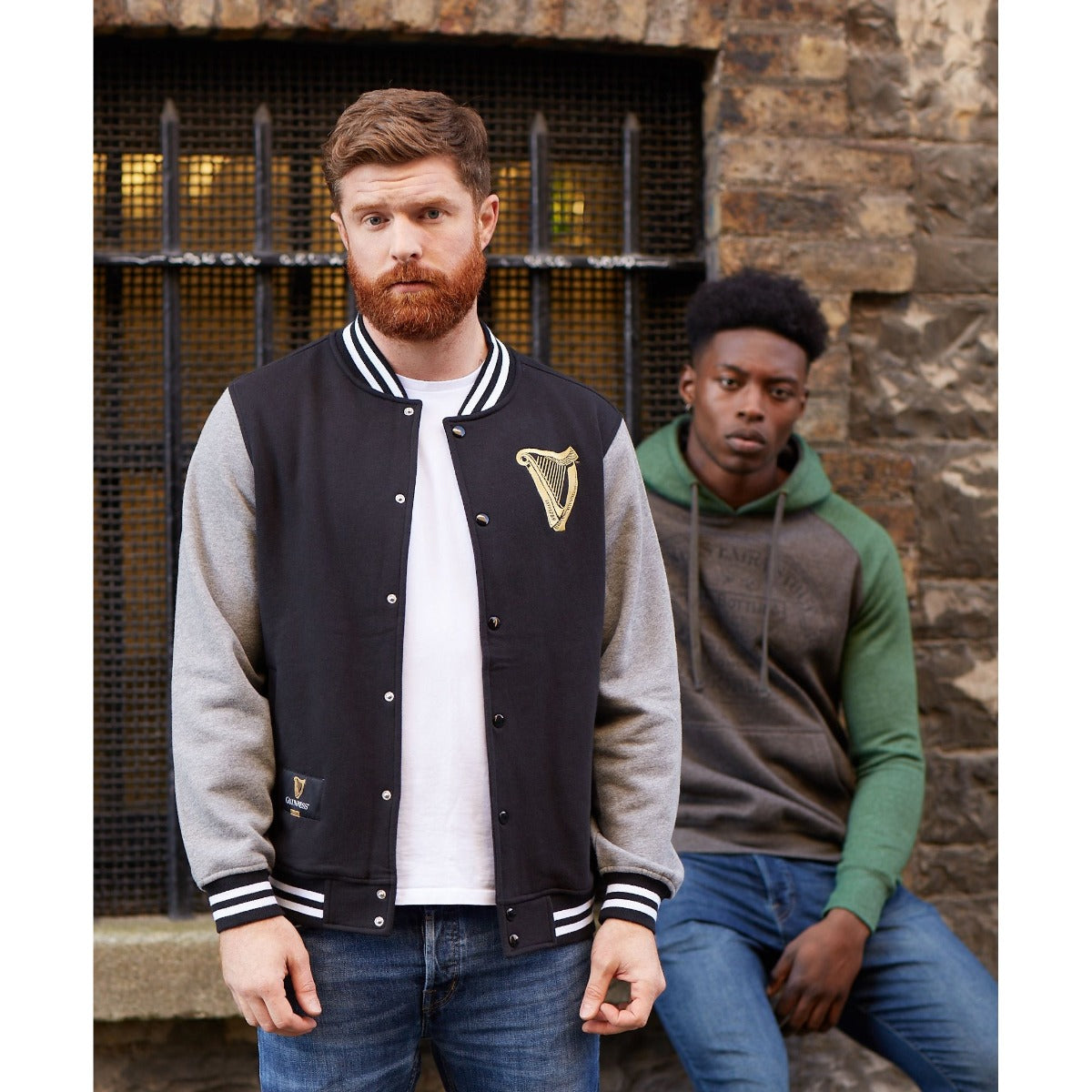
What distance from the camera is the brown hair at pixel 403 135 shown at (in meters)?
1.83

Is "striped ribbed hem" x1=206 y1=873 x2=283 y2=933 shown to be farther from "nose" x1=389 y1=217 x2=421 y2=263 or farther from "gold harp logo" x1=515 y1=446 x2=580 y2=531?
"nose" x1=389 y1=217 x2=421 y2=263

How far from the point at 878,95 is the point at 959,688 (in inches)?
60.6

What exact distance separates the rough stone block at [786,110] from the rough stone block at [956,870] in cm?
186

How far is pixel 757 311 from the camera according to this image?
2914 millimetres

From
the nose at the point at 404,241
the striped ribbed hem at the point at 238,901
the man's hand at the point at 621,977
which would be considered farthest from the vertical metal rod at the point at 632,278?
the striped ribbed hem at the point at 238,901

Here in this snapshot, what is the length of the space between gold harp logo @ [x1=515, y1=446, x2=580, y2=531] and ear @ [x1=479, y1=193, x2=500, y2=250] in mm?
322

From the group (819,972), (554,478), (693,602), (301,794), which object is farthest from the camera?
(693,602)

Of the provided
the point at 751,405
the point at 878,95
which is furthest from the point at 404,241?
the point at 878,95

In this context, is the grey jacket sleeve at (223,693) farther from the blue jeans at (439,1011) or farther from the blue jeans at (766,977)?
the blue jeans at (766,977)

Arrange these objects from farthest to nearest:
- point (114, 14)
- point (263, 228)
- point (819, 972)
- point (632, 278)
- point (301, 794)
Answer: point (632, 278)
point (263, 228)
point (114, 14)
point (819, 972)
point (301, 794)

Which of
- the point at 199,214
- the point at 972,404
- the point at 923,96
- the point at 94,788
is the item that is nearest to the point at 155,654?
the point at 94,788

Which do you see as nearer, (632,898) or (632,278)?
(632,898)

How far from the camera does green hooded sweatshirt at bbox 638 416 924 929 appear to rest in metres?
2.75

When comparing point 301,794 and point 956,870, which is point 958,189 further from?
point 301,794
